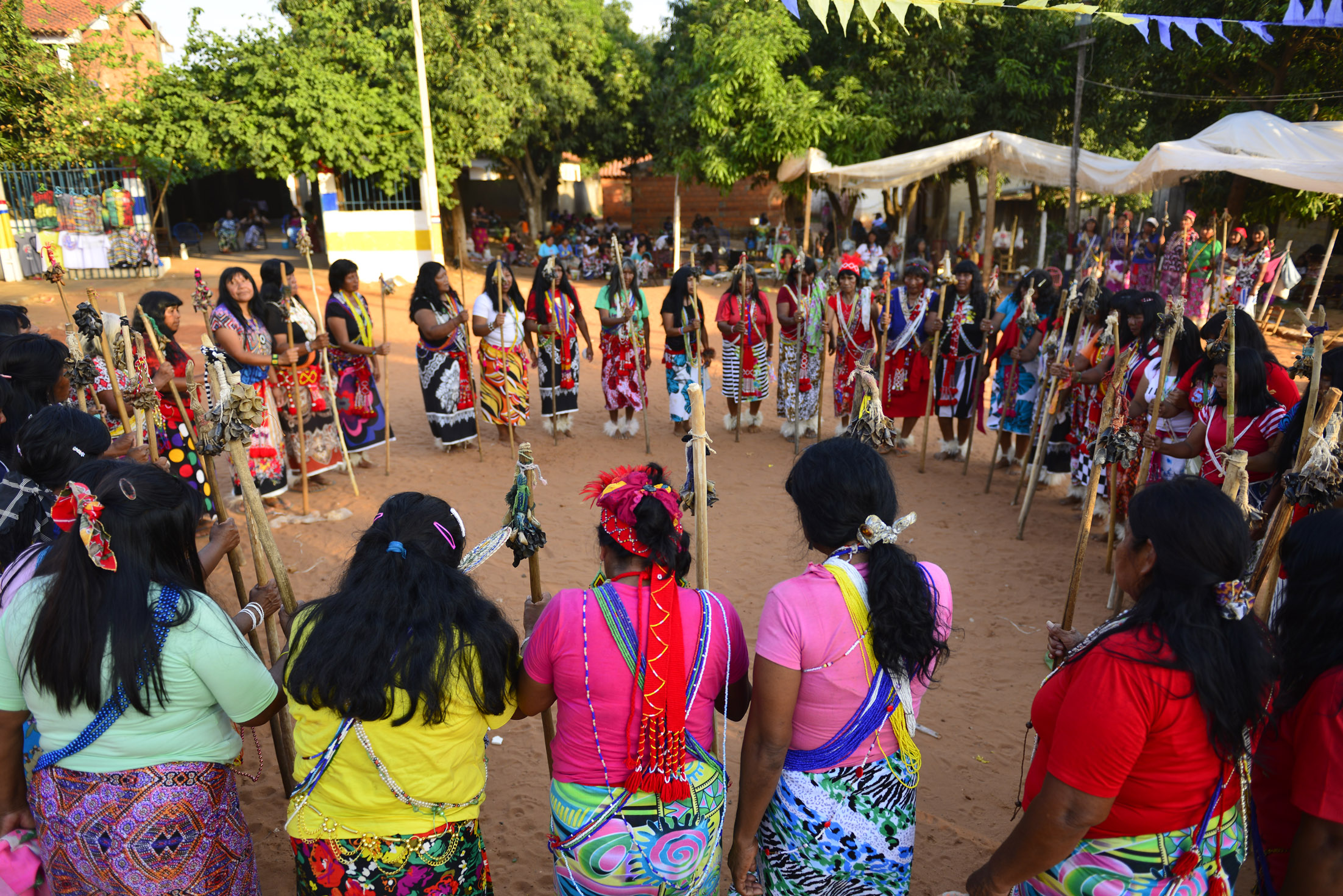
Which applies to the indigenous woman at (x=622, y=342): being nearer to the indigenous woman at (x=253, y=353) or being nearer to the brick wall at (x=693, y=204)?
the indigenous woman at (x=253, y=353)

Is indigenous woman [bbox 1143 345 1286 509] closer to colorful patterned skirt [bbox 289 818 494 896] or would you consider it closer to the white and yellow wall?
colorful patterned skirt [bbox 289 818 494 896]

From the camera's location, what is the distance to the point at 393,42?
63.1 feet

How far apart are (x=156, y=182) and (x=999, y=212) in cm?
2306

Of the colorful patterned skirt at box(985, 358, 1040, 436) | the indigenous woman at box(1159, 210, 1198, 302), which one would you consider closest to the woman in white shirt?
the colorful patterned skirt at box(985, 358, 1040, 436)

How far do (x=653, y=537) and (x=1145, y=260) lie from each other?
16.4 metres

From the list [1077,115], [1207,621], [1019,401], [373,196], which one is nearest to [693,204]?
[373,196]

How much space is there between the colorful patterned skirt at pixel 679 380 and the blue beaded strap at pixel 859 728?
6.35 m

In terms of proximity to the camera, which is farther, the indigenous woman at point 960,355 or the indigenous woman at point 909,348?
the indigenous woman at point 909,348

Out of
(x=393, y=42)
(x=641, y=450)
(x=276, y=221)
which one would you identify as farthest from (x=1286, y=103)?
(x=276, y=221)

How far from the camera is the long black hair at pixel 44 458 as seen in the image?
292 cm

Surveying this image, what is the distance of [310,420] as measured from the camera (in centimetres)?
709

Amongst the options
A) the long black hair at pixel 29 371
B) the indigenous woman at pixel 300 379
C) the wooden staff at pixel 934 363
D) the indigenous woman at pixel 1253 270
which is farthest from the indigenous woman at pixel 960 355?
the indigenous woman at pixel 1253 270

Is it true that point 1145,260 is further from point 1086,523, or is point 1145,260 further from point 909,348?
point 1086,523

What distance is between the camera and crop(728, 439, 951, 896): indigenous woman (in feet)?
6.80
